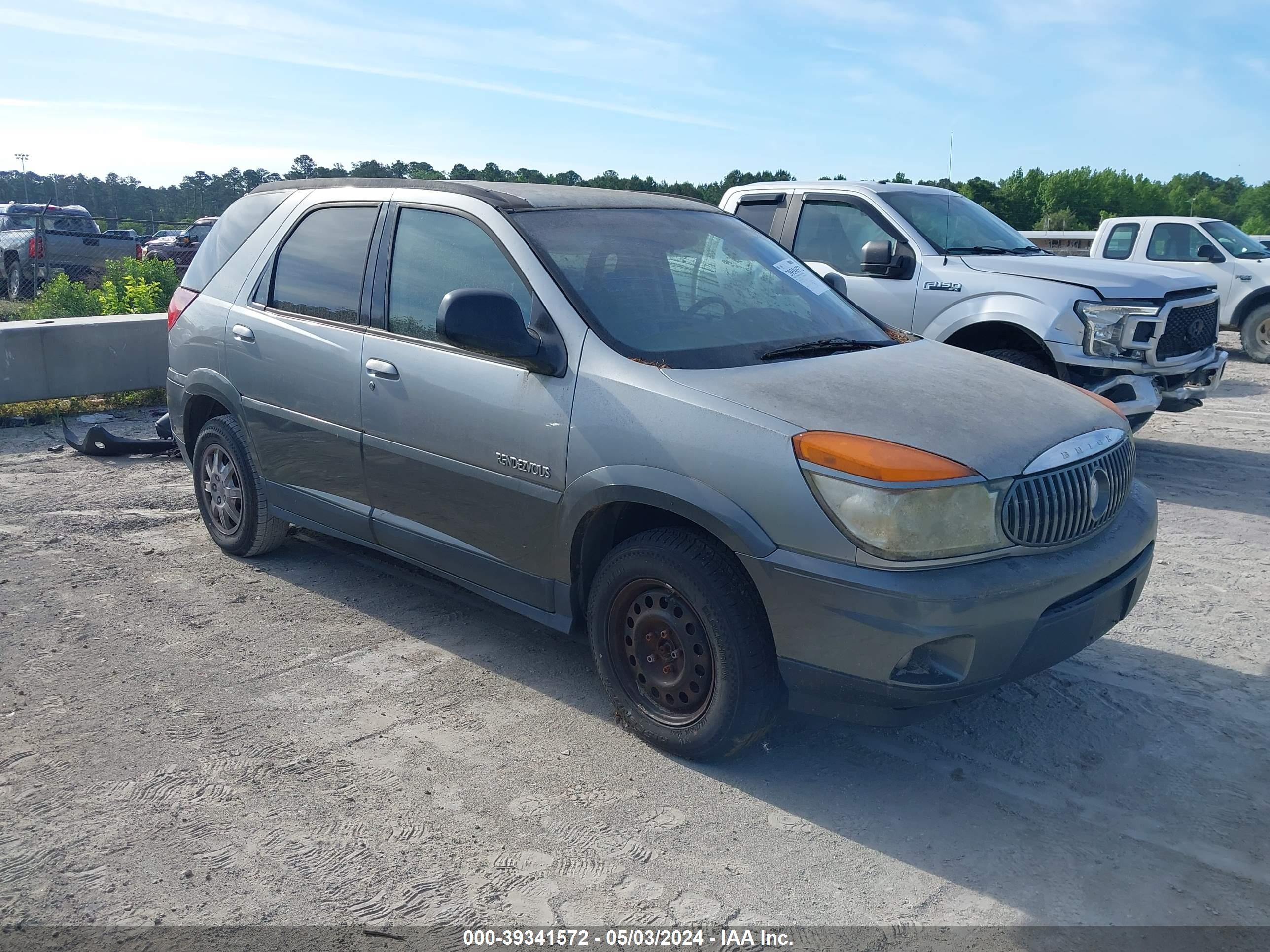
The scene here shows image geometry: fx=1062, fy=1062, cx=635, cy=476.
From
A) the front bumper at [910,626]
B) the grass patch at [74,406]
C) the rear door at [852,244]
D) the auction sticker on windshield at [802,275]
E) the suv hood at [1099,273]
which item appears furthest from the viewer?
the grass patch at [74,406]

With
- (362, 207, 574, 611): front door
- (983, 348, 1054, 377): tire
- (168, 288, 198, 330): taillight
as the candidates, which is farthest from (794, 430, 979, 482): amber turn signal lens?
(983, 348, 1054, 377): tire

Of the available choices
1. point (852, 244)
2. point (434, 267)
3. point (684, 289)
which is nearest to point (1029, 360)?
point (852, 244)

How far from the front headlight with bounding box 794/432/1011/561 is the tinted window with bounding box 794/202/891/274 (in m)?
5.47

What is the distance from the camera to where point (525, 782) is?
3.50 m

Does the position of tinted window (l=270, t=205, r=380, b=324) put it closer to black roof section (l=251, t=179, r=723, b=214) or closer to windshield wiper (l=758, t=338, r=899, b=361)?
black roof section (l=251, t=179, r=723, b=214)

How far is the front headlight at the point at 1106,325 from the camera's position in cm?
724

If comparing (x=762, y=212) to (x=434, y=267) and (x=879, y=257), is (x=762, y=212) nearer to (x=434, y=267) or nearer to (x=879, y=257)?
(x=879, y=257)

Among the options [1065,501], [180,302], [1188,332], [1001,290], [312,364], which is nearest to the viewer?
[1065,501]

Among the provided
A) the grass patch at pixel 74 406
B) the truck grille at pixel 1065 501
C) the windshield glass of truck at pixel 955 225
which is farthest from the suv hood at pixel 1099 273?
the grass patch at pixel 74 406

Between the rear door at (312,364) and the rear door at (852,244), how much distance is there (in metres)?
4.17

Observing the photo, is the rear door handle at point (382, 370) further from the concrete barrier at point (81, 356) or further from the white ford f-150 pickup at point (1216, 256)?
the white ford f-150 pickup at point (1216, 256)

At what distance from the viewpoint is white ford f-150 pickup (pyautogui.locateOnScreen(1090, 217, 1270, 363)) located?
14.1 meters

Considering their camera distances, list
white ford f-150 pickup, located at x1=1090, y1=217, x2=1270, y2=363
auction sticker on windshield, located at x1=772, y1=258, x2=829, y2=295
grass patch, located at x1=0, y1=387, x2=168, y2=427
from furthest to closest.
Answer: white ford f-150 pickup, located at x1=1090, y1=217, x2=1270, y2=363 < grass patch, located at x1=0, y1=387, x2=168, y2=427 < auction sticker on windshield, located at x1=772, y1=258, x2=829, y2=295

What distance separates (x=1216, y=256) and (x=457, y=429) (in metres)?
13.4
